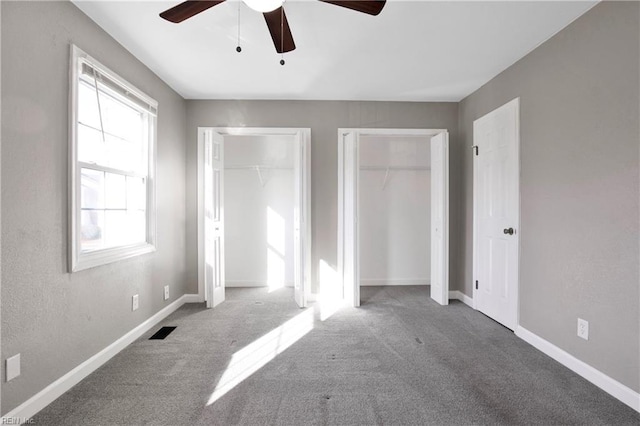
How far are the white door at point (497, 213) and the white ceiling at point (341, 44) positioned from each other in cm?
57

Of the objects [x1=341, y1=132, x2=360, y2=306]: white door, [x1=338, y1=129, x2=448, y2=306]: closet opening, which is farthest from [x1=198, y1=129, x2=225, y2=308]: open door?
[x1=338, y1=129, x2=448, y2=306]: closet opening

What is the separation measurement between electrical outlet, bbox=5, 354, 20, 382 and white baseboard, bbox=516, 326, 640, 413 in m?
3.43

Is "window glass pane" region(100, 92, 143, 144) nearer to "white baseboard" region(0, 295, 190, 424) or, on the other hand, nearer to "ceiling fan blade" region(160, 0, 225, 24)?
"ceiling fan blade" region(160, 0, 225, 24)

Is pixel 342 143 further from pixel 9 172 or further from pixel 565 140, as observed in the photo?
pixel 9 172

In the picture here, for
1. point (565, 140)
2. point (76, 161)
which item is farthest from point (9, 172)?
point (565, 140)

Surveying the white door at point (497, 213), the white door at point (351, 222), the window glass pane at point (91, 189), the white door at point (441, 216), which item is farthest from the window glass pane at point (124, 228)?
the white door at point (497, 213)

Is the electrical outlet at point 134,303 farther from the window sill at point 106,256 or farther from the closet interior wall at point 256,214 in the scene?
the closet interior wall at point 256,214

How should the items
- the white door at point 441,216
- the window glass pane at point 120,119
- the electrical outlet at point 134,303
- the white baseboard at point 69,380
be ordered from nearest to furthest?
the white baseboard at point 69,380 < the window glass pane at point 120,119 < the electrical outlet at point 134,303 < the white door at point 441,216

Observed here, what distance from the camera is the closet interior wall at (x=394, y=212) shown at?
4902 mm

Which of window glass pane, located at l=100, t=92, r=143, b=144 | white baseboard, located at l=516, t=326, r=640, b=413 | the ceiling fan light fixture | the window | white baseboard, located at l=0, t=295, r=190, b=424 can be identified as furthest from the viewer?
window glass pane, located at l=100, t=92, r=143, b=144

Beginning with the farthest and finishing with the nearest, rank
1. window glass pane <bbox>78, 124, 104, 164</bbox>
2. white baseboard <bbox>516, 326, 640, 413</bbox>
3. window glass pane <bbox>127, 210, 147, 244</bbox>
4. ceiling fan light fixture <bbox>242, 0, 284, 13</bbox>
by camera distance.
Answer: window glass pane <bbox>127, 210, 147, 244</bbox>, window glass pane <bbox>78, 124, 104, 164</bbox>, white baseboard <bbox>516, 326, 640, 413</bbox>, ceiling fan light fixture <bbox>242, 0, 284, 13</bbox>

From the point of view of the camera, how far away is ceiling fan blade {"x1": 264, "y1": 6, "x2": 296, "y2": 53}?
5.98ft

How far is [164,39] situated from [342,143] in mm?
2169

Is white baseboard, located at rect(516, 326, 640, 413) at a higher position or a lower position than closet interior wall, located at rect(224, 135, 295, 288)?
lower
